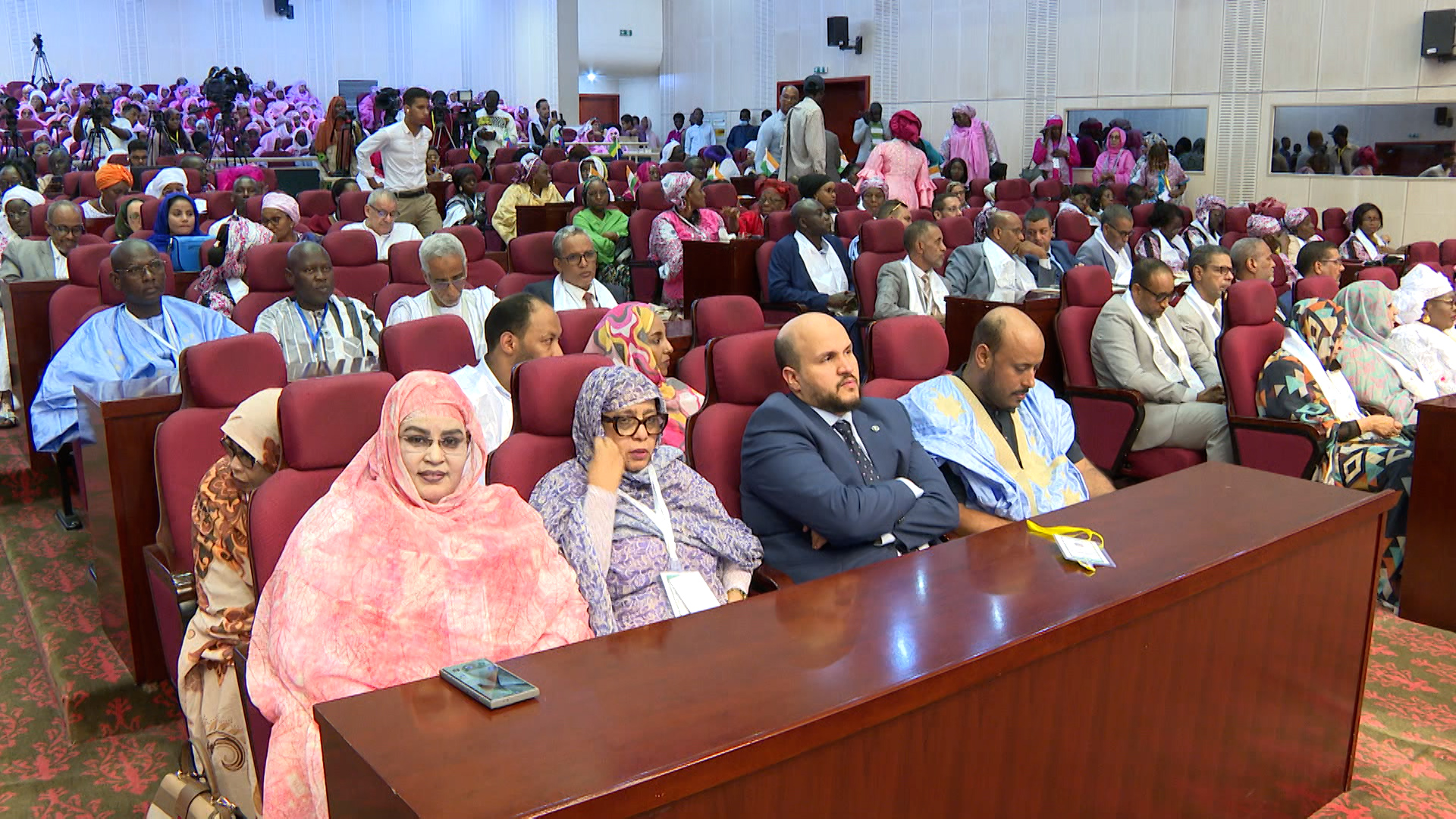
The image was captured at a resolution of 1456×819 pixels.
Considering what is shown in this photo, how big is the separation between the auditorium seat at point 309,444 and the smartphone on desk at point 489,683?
0.80m

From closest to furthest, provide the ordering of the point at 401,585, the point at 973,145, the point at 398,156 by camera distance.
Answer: the point at 401,585
the point at 398,156
the point at 973,145

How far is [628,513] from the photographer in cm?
249

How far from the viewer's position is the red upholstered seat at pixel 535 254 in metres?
5.18

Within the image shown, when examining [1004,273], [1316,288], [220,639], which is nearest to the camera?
[220,639]

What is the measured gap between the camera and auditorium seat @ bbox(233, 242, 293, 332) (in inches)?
175

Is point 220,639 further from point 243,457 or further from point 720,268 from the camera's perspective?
point 720,268

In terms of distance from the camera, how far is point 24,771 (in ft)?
8.96

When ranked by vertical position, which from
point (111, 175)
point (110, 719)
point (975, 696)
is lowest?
point (110, 719)

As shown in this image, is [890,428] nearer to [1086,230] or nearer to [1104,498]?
[1104,498]

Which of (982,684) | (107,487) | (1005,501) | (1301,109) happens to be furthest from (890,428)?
(1301,109)

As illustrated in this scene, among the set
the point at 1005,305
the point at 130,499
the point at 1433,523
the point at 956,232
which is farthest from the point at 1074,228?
the point at 130,499

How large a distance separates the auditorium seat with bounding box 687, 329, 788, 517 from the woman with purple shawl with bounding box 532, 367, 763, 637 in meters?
0.20

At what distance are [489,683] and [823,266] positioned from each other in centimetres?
488

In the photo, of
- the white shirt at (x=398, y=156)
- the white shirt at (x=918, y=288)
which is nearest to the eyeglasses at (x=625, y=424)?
the white shirt at (x=918, y=288)
